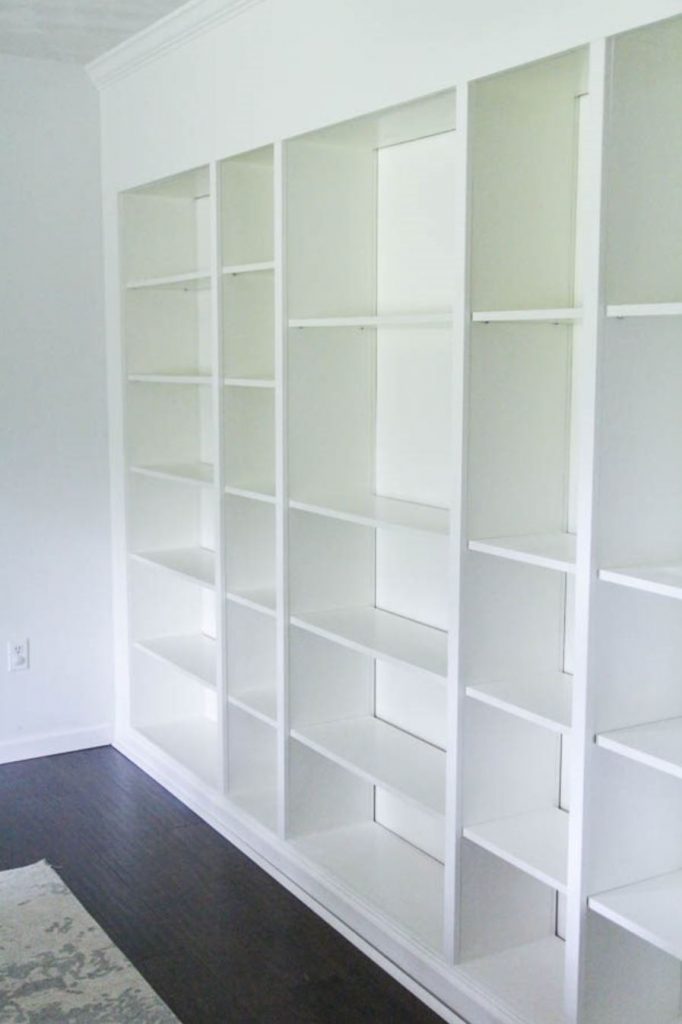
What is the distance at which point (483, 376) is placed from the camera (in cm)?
257

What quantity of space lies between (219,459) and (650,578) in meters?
1.77

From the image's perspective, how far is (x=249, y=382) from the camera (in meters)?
3.47

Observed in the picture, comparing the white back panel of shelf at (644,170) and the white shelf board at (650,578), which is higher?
the white back panel of shelf at (644,170)

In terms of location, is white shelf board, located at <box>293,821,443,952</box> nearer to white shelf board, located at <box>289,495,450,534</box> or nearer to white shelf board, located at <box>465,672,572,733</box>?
white shelf board, located at <box>465,672,572,733</box>

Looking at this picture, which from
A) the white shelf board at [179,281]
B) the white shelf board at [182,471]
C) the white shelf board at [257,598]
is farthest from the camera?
the white shelf board at [182,471]

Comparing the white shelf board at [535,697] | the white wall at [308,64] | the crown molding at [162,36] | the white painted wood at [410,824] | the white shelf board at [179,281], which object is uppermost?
the crown molding at [162,36]

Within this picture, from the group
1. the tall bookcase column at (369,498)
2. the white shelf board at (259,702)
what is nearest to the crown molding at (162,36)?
the tall bookcase column at (369,498)

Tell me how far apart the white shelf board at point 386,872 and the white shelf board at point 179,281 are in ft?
5.61

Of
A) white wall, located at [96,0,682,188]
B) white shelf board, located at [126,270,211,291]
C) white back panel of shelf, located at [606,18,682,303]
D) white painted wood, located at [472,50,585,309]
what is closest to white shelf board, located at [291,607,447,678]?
white painted wood, located at [472,50,585,309]

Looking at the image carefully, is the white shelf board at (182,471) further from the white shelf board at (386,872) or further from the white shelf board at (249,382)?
the white shelf board at (386,872)

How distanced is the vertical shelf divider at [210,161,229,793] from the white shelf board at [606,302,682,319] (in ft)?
5.38

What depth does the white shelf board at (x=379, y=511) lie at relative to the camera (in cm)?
290

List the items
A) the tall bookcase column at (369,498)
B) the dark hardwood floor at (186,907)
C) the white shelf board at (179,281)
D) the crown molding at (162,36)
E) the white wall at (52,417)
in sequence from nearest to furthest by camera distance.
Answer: the dark hardwood floor at (186,907) < the tall bookcase column at (369,498) < the crown molding at (162,36) < the white shelf board at (179,281) < the white wall at (52,417)

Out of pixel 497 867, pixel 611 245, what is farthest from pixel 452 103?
pixel 497 867
